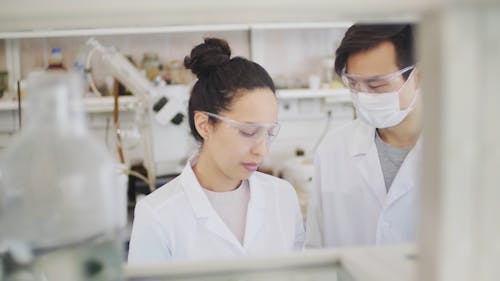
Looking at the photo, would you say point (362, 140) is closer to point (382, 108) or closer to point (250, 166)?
point (382, 108)

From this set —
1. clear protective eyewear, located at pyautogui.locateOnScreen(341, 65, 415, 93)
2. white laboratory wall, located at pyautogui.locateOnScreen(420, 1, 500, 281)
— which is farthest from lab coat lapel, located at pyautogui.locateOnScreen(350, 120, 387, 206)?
white laboratory wall, located at pyautogui.locateOnScreen(420, 1, 500, 281)

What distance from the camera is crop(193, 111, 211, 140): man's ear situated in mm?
1664

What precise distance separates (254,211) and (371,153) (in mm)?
471

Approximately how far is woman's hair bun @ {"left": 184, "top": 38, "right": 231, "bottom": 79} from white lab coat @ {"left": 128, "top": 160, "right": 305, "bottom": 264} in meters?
0.34

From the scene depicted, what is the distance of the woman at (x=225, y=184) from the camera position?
150 cm

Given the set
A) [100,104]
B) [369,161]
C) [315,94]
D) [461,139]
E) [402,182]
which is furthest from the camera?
[315,94]

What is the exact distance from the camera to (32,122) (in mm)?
428

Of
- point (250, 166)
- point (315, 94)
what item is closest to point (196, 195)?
point (250, 166)

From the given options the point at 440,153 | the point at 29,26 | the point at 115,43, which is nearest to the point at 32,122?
the point at 29,26

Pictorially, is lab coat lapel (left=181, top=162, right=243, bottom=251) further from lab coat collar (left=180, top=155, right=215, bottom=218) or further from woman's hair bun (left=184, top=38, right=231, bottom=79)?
woman's hair bun (left=184, top=38, right=231, bottom=79)

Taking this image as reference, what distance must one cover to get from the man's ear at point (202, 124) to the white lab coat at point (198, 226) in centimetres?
13

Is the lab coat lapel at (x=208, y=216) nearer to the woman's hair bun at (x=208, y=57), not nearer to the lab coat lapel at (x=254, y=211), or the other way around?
the lab coat lapel at (x=254, y=211)

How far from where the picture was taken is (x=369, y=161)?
5.69 ft

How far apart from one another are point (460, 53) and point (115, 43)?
3.34 meters
